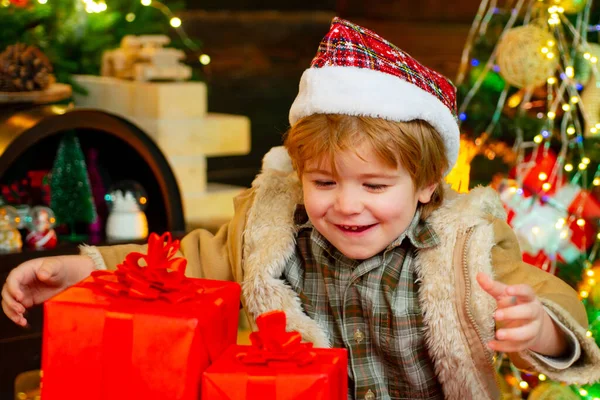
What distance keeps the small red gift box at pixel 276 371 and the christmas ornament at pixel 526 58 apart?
1173 mm

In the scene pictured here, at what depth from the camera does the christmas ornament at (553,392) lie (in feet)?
6.15

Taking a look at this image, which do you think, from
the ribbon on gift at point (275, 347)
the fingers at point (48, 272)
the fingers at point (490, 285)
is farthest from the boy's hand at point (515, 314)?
the fingers at point (48, 272)

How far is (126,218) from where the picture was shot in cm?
233

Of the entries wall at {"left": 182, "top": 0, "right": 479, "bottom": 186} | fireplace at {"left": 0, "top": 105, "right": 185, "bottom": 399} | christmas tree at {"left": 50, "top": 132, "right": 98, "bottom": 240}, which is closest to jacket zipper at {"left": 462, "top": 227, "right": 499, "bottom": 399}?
fireplace at {"left": 0, "top": 105, "right": 185, "bottom": 399}

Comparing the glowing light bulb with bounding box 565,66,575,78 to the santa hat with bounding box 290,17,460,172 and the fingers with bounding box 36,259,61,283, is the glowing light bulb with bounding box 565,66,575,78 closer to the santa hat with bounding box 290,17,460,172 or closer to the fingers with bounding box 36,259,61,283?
the santa hat with bounding box 290,17,460,172

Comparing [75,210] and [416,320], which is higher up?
[416,320]

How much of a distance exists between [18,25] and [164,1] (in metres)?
0.75

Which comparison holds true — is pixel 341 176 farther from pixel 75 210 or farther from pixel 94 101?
pixel 94 101

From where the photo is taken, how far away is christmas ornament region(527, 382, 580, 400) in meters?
1.87

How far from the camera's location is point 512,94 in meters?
2.23

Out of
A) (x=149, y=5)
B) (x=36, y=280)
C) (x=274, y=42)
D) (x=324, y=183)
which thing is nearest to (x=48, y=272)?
(x=36, y=280)

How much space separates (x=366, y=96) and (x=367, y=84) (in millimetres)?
19

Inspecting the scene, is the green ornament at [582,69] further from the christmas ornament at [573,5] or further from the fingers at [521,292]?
the fingers at [521,292]

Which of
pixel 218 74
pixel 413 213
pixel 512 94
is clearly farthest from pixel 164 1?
pixel 413 213
